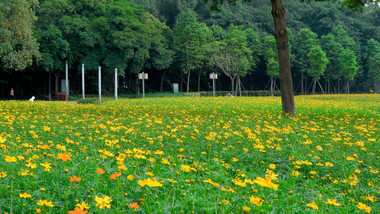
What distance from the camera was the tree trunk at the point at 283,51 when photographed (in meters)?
10.7

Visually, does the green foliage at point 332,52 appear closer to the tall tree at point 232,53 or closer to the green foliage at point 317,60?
the green foliage at point 317,60

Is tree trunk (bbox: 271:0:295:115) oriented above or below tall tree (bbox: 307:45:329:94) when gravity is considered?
below

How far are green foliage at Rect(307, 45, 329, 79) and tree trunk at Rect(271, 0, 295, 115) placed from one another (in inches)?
1338

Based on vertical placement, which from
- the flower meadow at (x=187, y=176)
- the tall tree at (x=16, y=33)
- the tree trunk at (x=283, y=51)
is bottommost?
the flower meadow at (x=187, y=176)

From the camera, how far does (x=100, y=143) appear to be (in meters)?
5.07

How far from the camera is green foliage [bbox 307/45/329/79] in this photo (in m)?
42.4

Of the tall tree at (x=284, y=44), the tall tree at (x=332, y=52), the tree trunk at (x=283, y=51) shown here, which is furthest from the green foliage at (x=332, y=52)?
the tree trunk at (x=283, y=51)

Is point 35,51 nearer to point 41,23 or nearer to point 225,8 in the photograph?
point 41,23

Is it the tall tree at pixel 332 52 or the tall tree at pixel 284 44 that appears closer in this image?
the tall tree at pixel 284 44

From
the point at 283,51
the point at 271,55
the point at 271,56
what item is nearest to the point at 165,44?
the point at 271,55

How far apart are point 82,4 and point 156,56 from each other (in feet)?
27.5

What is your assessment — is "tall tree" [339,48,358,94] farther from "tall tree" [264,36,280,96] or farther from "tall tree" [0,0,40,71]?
"tall tree" [0,0,40,71]

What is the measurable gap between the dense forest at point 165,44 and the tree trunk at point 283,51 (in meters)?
15.9

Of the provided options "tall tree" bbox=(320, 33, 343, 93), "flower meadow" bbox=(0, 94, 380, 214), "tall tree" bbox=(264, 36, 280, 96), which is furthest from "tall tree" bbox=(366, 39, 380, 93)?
"flower meadow" bbox=(0, 94, 380, 214)
